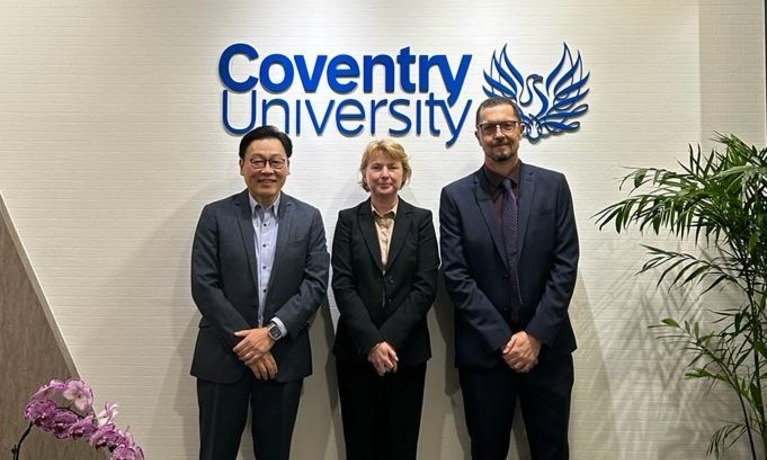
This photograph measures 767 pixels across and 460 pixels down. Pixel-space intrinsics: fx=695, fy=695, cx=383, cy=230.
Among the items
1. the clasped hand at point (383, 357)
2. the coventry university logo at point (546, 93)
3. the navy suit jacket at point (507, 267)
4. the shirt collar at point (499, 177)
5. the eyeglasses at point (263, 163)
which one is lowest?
the clasped hand at point (383, 357)

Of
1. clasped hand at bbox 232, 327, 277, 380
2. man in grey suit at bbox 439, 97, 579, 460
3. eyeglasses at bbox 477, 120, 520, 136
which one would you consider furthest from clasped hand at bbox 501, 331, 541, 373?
clasped hand at bbox 232, 327, 277, 380

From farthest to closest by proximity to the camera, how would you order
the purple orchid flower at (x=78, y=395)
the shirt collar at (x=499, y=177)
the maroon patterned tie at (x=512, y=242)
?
the shirt collar at (x=499, y=177)
the maroon patterned tie at (x=512, y=242)
the purple orchid flower at (x=78, y=395)

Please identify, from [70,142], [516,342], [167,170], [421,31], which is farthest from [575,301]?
[70,142]

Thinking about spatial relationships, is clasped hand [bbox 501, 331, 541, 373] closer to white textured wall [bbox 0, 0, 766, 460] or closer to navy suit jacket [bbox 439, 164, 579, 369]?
navy suit jacket [bbox 439, 164, 579, 369]

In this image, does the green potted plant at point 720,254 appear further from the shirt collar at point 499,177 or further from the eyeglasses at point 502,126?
the eyeglasses at point 502,126

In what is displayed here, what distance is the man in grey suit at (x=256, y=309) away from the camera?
3068 mm

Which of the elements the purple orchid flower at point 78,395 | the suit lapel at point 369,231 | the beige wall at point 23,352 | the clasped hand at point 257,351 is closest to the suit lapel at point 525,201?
the suit lapel at point 369,231

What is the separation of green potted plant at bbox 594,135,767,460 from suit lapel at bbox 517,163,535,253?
418 millimetres

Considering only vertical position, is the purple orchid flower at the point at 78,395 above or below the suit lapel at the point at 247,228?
below

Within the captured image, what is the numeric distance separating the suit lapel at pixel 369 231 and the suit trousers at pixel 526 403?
2.21 ft

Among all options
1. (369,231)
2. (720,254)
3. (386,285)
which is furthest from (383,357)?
(720,254)

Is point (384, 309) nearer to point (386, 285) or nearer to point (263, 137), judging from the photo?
point (386, 285)

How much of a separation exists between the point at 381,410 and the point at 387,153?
1.20 m

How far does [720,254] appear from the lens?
3543 mm
